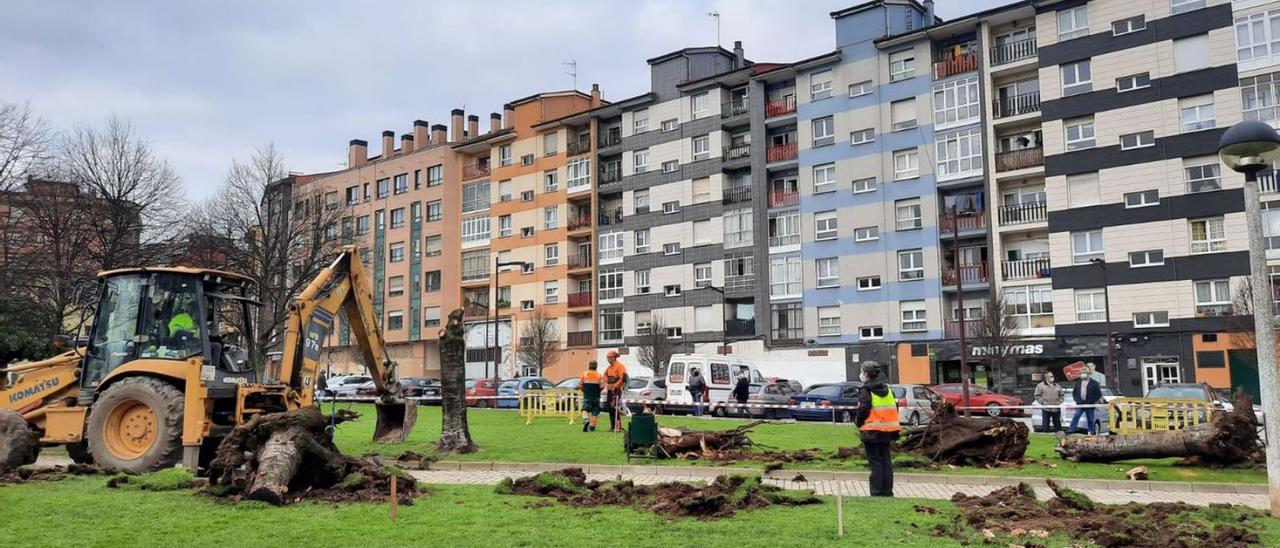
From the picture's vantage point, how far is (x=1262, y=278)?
10211 millimetres

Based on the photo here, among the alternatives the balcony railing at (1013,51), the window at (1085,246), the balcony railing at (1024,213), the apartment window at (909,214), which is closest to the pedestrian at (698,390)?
the apartment window at (909,214)

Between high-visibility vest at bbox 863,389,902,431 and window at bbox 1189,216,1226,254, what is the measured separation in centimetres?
3539

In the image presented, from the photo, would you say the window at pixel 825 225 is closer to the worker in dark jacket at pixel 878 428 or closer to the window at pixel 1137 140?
the window at pixel 1137 140

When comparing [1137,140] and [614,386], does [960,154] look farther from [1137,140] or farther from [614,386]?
[614,386]

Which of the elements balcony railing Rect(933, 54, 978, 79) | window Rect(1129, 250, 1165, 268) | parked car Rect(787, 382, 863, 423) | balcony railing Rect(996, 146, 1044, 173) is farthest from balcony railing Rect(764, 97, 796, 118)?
parked car Rect(787, 382, 863, 423)

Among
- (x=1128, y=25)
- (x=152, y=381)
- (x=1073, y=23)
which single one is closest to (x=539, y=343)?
(x=1073, y=23)

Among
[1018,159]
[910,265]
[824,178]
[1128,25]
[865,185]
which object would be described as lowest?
[910,265]

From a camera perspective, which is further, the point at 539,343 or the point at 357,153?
the point at 357,153

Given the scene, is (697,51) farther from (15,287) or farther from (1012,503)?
(1012,503)

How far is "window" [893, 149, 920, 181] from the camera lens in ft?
160

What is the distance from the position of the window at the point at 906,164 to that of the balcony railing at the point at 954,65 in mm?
4028

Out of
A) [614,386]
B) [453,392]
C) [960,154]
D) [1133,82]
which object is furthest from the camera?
[960,154]

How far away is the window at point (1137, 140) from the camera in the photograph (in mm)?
41938

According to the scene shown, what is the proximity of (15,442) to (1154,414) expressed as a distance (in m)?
18.3
